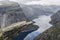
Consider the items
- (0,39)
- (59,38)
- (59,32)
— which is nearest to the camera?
(59,38)

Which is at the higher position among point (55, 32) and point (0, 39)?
point (0, 39)

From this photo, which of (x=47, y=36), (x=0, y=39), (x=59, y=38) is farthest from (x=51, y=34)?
(x=0, y=39)

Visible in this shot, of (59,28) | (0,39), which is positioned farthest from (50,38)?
(0,39)

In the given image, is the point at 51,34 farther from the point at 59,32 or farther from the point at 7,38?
the point at 7,38

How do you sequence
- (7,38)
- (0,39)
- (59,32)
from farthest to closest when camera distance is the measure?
(7,38), (0,39), (59,32)

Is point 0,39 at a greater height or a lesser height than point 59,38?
greater

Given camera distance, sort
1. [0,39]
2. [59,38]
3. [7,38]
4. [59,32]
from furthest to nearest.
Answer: [7,38] < [0,39] < [59,32] < [59,38]

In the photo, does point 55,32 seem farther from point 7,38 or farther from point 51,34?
point 7,38

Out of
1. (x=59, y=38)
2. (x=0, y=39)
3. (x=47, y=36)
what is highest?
(x=0, y=39)

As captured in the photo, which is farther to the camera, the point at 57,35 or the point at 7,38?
the point at 7,38
